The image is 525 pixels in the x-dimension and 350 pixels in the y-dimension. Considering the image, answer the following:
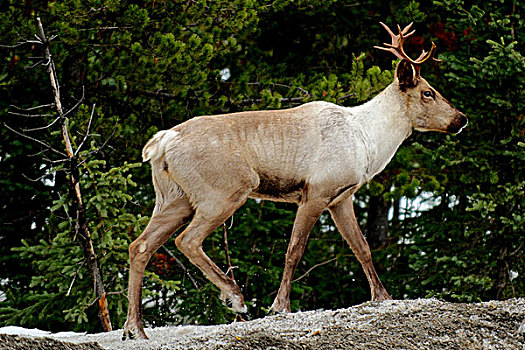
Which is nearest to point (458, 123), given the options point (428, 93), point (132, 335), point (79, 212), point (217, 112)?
point (428, 93)

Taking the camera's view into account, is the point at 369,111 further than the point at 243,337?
Yes

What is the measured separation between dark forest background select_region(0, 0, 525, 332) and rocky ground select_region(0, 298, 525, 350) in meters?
2.98

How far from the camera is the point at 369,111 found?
647 cm

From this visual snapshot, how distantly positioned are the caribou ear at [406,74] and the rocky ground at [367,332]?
74.8 inches

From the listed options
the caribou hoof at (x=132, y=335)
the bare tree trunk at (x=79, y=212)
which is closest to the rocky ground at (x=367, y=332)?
the caribou hoof at (x=132, y=335)

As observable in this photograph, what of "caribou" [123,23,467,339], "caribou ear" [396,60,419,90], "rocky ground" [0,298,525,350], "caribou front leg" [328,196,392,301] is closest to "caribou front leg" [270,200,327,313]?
"caribou" [123,23,467,339]

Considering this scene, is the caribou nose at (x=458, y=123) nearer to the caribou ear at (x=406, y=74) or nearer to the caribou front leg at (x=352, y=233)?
the caribou ear at (x=406, y=74)

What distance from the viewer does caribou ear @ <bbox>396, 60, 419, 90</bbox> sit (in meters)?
6.44

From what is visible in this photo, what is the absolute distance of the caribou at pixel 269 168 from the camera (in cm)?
574

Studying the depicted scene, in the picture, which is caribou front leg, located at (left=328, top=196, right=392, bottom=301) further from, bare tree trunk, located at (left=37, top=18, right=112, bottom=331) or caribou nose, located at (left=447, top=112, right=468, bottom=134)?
bare tree trunk, located at (left=37, top=18, right=112, bottom=331)

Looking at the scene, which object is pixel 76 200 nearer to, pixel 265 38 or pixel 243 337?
pixel 243 337

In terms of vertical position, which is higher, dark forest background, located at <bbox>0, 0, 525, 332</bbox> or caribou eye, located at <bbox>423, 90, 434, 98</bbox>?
caribou eye, located at <bbox>423, 90, 434, 98</bbox>

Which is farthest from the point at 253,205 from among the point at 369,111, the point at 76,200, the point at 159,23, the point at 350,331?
the point at 350,331

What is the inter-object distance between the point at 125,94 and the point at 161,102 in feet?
3.63
